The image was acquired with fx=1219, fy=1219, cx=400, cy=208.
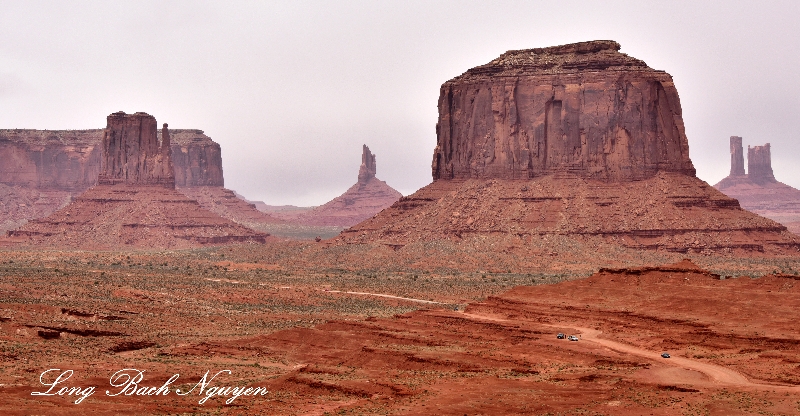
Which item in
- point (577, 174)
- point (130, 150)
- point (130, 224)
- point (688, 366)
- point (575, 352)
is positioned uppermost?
point (130, 150)

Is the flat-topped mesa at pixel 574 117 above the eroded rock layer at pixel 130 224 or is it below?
above

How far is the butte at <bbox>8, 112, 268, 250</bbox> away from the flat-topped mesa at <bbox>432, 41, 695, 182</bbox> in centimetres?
4971

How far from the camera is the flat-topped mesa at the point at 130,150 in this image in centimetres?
16300

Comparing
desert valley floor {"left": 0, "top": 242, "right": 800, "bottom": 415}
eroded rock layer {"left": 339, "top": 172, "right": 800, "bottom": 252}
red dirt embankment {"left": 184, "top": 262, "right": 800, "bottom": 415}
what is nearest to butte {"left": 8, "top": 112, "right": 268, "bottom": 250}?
eroded rock layer {"left": 339, "top": 172, "right": 800, "bottom": 252}

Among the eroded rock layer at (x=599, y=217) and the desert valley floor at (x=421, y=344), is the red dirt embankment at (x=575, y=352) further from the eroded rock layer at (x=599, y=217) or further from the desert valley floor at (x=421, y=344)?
the eroded rock layer at (x=599, y=217)

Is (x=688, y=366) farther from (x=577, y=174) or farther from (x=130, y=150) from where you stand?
(x=130, y=150)

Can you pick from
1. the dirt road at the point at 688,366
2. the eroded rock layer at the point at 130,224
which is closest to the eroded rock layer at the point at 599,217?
the eroded rock layer at the point at 130,224

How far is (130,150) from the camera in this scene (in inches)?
6417

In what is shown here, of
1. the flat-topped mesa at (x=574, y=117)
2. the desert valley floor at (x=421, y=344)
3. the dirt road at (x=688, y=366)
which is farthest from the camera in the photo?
the flat-topped mesa at (x=574, y=117)

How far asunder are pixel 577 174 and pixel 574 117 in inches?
221

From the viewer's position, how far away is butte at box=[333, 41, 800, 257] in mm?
112000

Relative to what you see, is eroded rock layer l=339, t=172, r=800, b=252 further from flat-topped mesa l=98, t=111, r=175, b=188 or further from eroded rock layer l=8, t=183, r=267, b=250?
flat-topped mesa l=98, t=111, r=175, b=188

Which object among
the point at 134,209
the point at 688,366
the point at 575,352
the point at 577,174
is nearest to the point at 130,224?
the point at 134,209

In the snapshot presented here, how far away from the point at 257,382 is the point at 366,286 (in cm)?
4906
